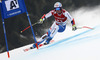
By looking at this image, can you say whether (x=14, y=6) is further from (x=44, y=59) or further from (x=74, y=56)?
(x=74, y=56)

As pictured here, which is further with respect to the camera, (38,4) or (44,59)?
(38,4)

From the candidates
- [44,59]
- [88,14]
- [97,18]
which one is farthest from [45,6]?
[44,59]

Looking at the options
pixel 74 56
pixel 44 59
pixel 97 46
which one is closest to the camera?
pixel 74 56

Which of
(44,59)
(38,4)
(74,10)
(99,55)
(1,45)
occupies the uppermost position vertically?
(38,4)

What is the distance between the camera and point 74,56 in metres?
1.56

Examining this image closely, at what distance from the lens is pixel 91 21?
3.39 meters

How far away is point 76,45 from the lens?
6.31 ft

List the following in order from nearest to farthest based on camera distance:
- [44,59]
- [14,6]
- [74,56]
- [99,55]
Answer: [99,55], [74,56], [44,59], [14,6]

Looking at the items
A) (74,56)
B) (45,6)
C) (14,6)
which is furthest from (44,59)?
(45,6)

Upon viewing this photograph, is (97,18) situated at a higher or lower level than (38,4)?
lower

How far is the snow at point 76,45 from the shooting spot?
1.60 m

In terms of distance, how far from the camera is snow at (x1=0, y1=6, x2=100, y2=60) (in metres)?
1.60

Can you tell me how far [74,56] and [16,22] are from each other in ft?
7.32

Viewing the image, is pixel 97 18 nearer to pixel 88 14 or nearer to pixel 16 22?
pixel 88 14
